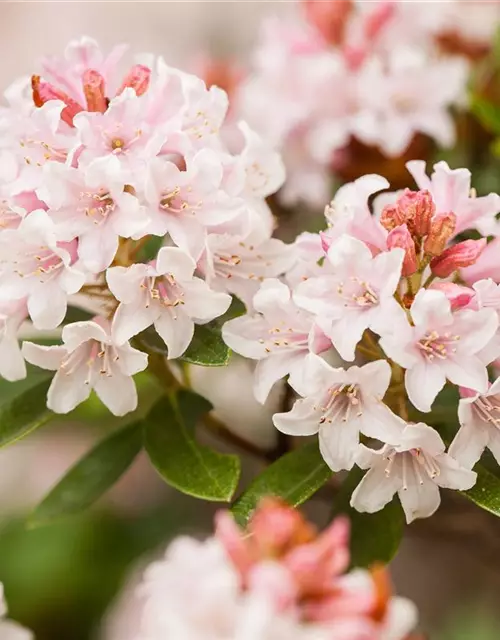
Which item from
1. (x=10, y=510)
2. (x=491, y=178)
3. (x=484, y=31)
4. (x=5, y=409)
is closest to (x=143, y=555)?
(x=10, y=510)

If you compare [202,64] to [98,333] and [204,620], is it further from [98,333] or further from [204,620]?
[204,620]

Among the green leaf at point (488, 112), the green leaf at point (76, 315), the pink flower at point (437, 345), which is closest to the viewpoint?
the pink flower at point (437, 345)

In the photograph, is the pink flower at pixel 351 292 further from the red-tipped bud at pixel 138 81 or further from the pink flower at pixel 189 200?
the red-tipped bud at pixel 138 81

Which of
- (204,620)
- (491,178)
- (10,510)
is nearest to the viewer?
(204,620)

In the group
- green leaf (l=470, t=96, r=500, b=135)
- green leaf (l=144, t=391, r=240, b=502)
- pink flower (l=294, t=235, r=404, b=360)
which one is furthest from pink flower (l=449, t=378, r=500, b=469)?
green leaf (l=470, t=96, r=500, b=135)

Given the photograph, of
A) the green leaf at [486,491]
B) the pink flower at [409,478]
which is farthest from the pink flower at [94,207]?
the green leaf at [486,491]

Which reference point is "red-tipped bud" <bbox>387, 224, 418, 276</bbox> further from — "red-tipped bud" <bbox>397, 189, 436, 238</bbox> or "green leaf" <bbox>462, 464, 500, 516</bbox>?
"green leaf" <bbox>462, 464, 500, 516</bbox>
